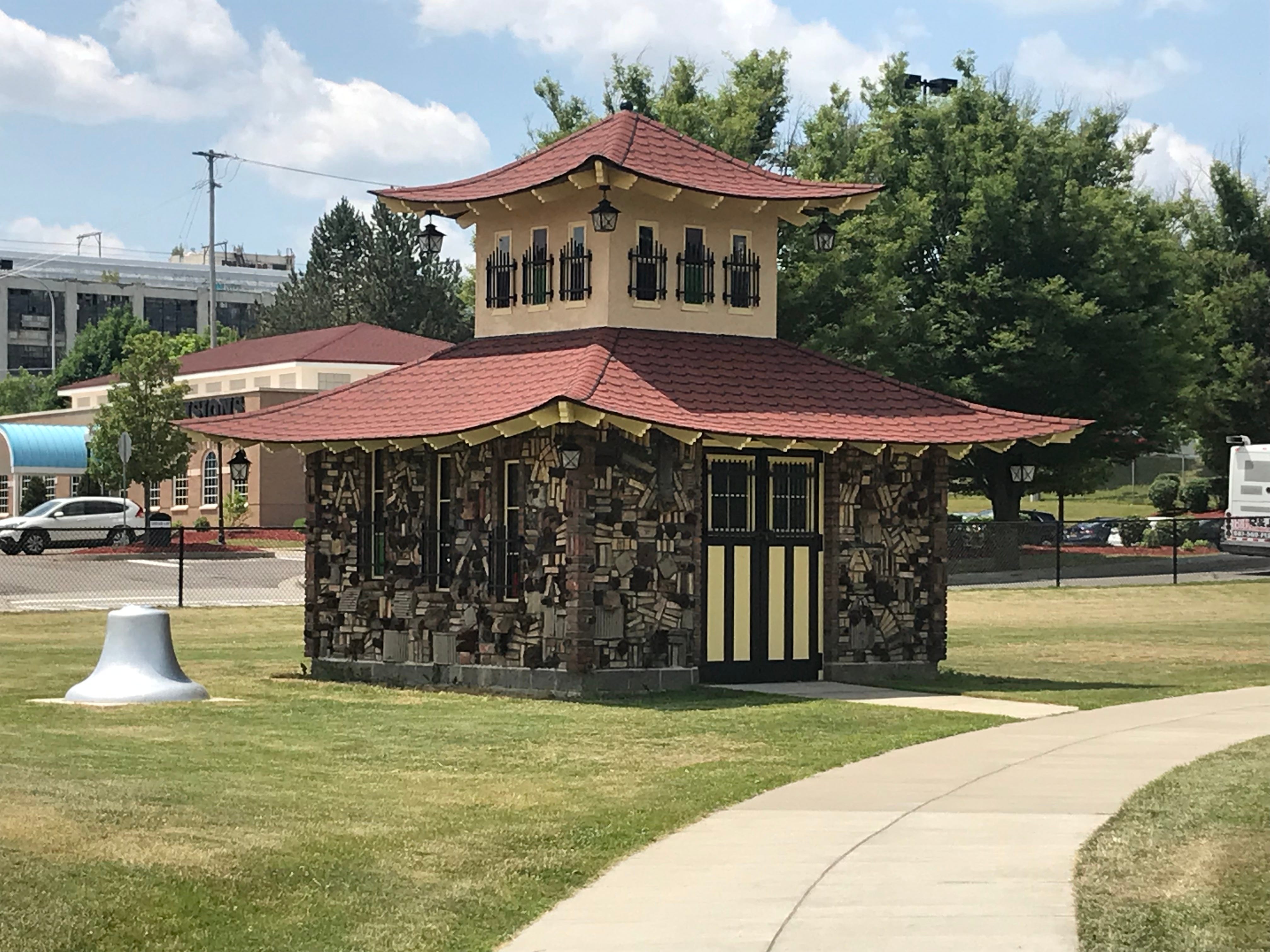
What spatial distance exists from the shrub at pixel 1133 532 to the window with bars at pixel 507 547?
129 ft

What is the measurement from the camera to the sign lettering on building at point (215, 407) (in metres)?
67.3

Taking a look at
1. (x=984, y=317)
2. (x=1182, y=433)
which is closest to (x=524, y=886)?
(x=984, y=317)

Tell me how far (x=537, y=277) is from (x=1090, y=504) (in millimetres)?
69352

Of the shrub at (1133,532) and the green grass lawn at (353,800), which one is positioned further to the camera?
the shrub at (1133,532)

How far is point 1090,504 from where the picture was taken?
89.8 m

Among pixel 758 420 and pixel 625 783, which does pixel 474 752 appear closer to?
pixel 625 783

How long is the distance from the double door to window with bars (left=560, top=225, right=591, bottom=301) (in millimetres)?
2828

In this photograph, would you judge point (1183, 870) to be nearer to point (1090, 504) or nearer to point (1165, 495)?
point (1165, 495)

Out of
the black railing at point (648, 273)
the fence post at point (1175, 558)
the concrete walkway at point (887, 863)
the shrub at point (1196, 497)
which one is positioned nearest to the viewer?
the concrete walkway at point (887, 863)

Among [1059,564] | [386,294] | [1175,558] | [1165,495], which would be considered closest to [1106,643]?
[1059,564]

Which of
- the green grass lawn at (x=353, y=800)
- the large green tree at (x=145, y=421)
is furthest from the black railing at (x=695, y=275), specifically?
the large green tree at (x=145, y=421)

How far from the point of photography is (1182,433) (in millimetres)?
65688

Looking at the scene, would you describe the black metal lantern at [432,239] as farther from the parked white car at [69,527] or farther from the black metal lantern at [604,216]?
the parked white car at [69,527]

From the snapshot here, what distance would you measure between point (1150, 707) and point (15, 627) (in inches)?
814
